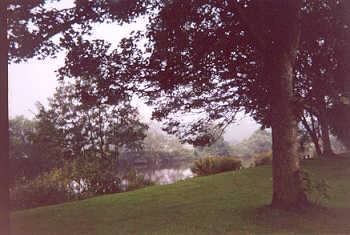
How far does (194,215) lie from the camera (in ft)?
33.7

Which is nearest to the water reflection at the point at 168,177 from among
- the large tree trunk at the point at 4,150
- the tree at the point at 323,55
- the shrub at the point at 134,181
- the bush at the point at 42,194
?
the shrub at the point at 134,181

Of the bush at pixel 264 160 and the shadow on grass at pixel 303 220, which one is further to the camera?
the bush at pixel 264 160

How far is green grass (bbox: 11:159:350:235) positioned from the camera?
27.9 feet

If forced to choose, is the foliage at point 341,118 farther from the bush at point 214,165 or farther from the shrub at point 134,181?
the shrub at point 134,181

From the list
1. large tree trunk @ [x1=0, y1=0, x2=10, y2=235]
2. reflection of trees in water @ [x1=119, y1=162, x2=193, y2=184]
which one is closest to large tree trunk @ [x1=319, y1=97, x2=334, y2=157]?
reflection of trees in water @ [x1=119, y1=162, x2=193, y2=184]

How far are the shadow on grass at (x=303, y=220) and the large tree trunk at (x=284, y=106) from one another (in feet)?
1.41

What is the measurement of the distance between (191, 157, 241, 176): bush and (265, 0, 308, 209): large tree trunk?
14.9 metres

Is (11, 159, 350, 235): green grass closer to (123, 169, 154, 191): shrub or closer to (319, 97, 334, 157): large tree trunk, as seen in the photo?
(123, 169, 154, 191): shrub

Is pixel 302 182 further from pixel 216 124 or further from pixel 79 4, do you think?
pixel 79 4

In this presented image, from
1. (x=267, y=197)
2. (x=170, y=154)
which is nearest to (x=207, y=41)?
(x=267, y=197)

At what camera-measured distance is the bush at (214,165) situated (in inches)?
995

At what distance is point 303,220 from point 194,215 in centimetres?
276

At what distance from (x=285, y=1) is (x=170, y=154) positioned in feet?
197

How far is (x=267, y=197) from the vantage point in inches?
508
